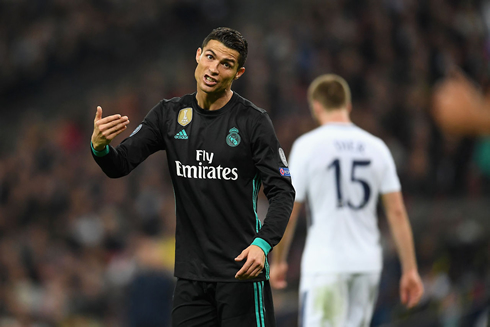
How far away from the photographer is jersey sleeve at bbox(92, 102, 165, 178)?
3.57 m

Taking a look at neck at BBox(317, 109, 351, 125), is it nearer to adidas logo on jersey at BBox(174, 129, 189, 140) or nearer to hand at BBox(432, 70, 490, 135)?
adidas logo on jersey at BBox(174, 129, 189, 140)

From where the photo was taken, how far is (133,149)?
12.2 feet

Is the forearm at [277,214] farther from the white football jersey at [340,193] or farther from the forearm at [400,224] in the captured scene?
the forearm at [400,224]

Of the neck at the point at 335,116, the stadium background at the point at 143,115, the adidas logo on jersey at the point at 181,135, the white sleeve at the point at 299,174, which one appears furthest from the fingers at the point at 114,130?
the stadium background at the point at 143,115

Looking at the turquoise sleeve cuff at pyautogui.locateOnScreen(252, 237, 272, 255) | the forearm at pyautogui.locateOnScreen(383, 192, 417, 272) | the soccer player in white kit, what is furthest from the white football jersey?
the turquoise sleeve cuff at pyautogui.locateOnScreen(252, 237, 272, 255)

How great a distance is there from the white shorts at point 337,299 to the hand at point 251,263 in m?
1.89

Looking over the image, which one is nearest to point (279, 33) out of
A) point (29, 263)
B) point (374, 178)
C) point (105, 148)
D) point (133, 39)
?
point (133, 39)

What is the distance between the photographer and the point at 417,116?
11094mm

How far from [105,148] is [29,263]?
7.78 metres

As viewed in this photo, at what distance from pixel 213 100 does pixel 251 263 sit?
91 cm

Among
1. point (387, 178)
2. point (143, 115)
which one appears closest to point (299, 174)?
point (387, 178)

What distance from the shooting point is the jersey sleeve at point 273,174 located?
3561 millimetres

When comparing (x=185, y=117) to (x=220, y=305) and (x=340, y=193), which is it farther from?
(x=340, y=193)

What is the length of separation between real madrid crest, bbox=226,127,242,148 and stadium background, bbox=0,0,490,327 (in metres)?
3.63
